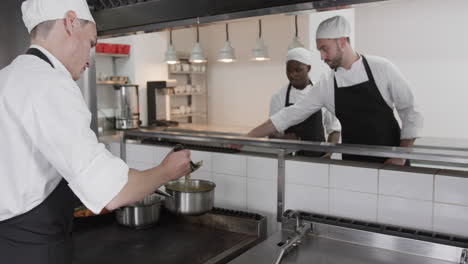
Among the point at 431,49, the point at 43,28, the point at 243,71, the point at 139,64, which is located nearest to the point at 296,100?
the point at 43,28

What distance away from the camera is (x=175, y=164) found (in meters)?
1.21

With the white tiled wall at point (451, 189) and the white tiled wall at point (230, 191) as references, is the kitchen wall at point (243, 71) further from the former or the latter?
the white tiled wall at point (451, 189)

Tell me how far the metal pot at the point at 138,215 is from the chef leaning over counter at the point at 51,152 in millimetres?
520

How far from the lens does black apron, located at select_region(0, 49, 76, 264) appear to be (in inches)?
43.1

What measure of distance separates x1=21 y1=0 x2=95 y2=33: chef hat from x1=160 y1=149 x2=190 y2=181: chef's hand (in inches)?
18.0

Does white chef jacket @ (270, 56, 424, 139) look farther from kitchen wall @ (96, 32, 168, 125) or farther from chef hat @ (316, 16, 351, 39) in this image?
kitchen wall @ (96, 32, 168, 125)

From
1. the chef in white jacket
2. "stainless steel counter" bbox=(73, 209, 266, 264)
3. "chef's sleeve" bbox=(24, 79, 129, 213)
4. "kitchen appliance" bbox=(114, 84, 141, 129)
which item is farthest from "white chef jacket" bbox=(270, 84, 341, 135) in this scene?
"chef's sleeve" bbox=(24, 79, 129, 213)

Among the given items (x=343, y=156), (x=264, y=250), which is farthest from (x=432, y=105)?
(x=264, y=250)

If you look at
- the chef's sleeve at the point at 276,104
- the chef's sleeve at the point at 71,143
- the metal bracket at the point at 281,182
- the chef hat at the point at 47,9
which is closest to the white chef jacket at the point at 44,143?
the chef's sleeve at the point at 71,143

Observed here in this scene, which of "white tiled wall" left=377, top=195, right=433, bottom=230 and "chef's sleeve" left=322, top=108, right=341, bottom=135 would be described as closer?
"white tiled wall" left=377, top=195, right=433, bottom=230

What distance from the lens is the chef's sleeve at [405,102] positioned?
2.04 meters

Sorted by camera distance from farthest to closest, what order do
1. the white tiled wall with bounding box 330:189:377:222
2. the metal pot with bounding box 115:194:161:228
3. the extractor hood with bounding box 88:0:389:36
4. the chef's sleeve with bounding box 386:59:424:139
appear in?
the chef's sleeve with bounding box 386:59:424:139 < the metal pot with bounding box 115:194:161:228 < the white tiled wall with bounding box 330:189:377:222 < the extractor hood with bounding box 88:0:389:36

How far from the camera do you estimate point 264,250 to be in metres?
1.47

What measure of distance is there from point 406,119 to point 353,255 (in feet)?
3.15
